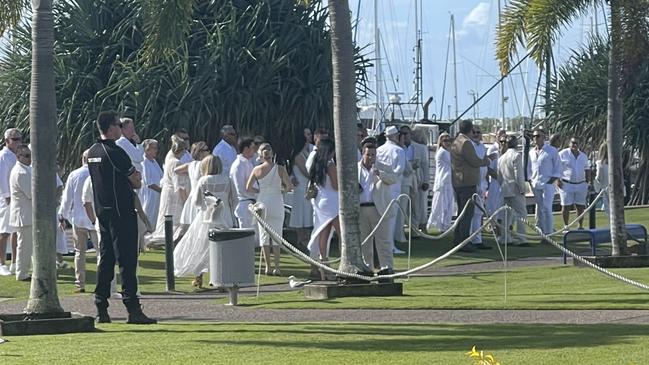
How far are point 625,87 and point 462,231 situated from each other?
5.55m

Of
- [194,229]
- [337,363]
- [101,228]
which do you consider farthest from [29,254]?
[337,363]

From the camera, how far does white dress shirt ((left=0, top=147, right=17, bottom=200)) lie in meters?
21.5

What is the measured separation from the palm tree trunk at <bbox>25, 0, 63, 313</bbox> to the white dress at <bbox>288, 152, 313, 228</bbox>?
1060 cm

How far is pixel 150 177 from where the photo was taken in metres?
24.0

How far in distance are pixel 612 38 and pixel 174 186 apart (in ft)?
26.5

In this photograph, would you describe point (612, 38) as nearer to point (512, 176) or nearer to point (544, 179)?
point (512, 176)

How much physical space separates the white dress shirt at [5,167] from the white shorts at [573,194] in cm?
1226

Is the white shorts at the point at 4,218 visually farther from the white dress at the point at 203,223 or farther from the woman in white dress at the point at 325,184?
the woman in white dress at the point at 325,184

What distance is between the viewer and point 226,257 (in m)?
17.5

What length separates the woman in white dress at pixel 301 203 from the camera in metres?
24.7

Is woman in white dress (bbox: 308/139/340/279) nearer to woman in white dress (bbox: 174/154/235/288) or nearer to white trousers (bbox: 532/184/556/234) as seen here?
woman in white dress (bbox: 174/154/235/288)

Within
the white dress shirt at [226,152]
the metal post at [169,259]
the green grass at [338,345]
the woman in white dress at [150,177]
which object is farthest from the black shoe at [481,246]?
the green grass at [338,345]

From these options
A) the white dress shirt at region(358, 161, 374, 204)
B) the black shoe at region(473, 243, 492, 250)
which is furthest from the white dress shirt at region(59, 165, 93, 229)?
the black shoe at region(473, 243, 492, 250)

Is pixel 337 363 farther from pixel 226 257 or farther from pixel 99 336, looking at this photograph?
pixel 226 257
